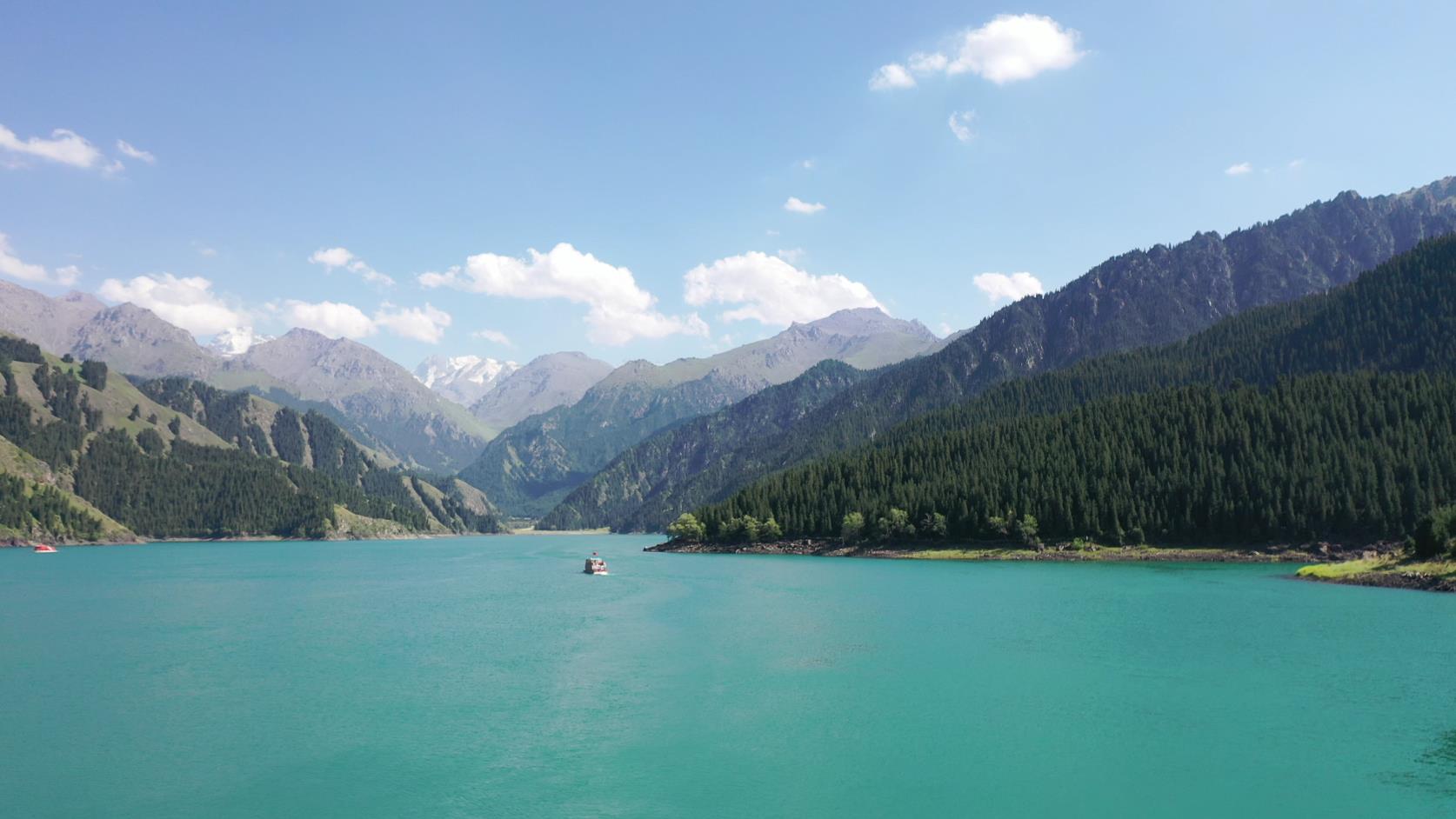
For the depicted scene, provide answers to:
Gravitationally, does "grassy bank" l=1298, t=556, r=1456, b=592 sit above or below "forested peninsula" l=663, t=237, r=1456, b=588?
below

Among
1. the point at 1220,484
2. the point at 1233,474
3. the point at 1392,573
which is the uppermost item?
the point at 1233,474

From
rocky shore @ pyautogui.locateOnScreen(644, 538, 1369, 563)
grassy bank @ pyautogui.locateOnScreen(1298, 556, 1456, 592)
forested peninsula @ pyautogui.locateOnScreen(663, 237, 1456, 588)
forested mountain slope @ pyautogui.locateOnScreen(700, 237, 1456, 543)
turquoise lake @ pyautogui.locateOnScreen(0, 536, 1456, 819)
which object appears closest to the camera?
turquoise lake @ pyautogui.locateOnScreen(0, 536, 1456, 819)

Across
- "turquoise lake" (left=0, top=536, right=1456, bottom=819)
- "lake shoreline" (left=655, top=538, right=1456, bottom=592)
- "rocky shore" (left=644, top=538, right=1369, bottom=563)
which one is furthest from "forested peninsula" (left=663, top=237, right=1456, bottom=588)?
"turquoise lake" (left=0, top=536, right=1456, bottom=819)

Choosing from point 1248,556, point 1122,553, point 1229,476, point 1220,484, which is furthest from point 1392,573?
point 1229,476

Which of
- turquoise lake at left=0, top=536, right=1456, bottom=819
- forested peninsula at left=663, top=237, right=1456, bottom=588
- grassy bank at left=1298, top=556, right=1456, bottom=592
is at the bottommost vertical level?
turquoise lake at left=0, top=536, right=1456, bottom=819

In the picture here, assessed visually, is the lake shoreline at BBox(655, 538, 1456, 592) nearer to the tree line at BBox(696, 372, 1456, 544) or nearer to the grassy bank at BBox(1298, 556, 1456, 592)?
the grassy bank at BBox(1298, 556, 1456, 592)

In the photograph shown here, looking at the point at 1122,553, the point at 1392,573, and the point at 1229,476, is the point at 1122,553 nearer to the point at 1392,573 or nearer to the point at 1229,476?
the point at 1229,476

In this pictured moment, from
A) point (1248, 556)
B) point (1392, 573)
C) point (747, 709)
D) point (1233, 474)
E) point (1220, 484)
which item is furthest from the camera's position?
point (1233, 474)

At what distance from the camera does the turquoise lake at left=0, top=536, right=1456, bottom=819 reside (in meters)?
35.9

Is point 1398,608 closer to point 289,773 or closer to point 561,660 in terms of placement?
point 561,660

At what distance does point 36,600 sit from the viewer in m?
109

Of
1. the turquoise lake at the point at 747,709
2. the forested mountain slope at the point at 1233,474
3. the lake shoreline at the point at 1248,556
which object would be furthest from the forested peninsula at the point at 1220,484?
the turquoise lake at the point at 747,709

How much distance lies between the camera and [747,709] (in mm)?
50375

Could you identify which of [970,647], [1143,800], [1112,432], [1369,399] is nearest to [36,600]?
[970,647]
